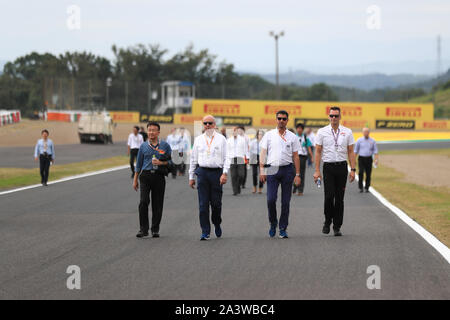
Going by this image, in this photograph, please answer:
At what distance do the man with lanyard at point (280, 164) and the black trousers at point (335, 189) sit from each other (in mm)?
570

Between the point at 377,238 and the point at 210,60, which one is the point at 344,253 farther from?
the point at 210,60

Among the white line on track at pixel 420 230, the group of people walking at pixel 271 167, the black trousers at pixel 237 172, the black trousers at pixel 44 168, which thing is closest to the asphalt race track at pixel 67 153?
the black trousers at pixel 44 168

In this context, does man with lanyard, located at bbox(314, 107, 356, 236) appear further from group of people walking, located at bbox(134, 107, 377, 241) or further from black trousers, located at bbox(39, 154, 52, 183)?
black trousers, located at bbox(39, 154, 52, 183)

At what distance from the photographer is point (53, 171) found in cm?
2808

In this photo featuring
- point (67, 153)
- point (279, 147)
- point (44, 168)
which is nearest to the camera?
point (279, 147)

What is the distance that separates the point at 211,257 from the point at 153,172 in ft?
7.99

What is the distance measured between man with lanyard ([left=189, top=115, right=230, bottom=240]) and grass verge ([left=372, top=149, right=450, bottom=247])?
3.43 m

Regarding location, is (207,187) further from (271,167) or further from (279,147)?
(279,147)

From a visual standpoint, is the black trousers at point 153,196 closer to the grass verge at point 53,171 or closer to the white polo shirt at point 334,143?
the white polo shirt at point 334,143

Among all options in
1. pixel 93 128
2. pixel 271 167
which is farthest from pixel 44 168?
pixel 93 128

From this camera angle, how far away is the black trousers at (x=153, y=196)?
11.0m

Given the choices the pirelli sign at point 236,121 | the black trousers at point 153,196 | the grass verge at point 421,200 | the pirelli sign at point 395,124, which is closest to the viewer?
the black trousers at point 153,196

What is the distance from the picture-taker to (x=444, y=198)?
18062mm
